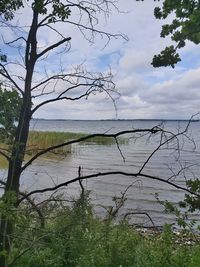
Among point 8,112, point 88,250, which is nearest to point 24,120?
point 8,112

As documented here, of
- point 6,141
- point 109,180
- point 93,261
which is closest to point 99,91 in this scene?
point 6,141

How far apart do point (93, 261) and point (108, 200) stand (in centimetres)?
1173

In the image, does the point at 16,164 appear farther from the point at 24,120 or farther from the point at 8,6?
the point at 8,6

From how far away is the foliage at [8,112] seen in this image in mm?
3766

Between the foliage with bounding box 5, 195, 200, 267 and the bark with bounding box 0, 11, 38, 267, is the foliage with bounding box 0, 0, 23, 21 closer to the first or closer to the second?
the bark with bounding box 0, 11, 38, 267

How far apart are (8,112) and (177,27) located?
3463 mm

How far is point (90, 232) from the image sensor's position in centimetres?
612

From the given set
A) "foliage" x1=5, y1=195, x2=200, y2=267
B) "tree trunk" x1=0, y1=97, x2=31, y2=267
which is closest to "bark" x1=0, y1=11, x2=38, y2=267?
"tree trunk" x1=0, y1=97, x2=31, y2=267

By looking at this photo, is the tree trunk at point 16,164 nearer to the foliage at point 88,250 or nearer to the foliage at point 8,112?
the foliage at point 8,112

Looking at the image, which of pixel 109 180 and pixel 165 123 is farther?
pixel 109 180

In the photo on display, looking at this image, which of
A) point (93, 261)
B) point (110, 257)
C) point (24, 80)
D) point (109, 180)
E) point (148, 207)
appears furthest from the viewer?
point (109, 180)

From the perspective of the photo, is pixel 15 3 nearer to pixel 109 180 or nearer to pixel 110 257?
pixel 110 257

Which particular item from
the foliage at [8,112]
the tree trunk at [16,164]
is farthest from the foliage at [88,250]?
the foliage at [8,112]

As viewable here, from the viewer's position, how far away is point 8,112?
12.7 feet
